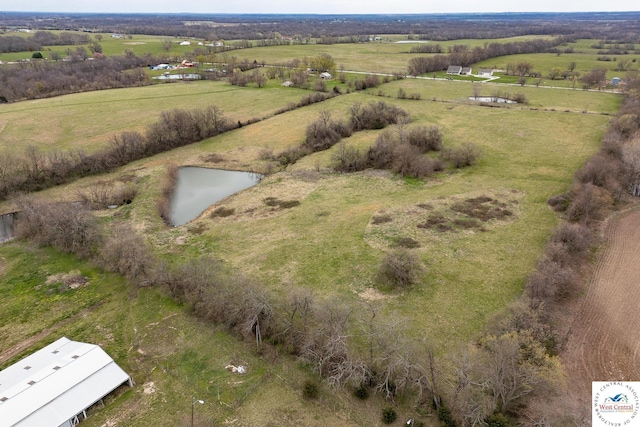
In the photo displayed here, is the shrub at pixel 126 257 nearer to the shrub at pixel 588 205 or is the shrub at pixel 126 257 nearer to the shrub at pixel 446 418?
the shrub at pixel 446 418

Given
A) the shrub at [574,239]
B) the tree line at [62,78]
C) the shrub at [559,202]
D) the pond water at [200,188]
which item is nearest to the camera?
the shrub at [574,239]

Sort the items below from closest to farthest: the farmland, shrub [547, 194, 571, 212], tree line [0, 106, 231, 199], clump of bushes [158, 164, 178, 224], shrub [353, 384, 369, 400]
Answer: shrub [353, 384, 369, 400] → the farmland → shrub [547, 194, 571, 212] → clump of bushes [158, 164, 178, 224] → tree line [0, 106, 231, 199]

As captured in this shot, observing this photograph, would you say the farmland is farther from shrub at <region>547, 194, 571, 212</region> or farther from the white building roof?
the white building roof

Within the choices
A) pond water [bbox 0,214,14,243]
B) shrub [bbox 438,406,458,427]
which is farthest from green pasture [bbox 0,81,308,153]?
shrub [bbox 438,406,458,427]

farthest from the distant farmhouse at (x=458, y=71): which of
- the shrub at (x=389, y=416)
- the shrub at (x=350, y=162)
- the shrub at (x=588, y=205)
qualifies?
the shrub at (x=389, y=416)

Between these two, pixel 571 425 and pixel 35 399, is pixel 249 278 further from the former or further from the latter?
pixel 571 425

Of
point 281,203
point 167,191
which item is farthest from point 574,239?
point 167,191
